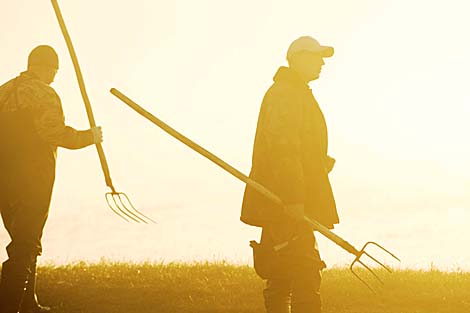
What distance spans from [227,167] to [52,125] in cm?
211

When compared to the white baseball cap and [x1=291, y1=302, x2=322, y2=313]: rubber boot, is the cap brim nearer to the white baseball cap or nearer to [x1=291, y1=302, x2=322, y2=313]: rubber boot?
the white baseball cap

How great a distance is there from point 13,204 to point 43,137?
2.55 ft

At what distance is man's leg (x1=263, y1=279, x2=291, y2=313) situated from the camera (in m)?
7.98

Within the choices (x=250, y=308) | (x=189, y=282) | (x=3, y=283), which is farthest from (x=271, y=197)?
(x=189, y=282)

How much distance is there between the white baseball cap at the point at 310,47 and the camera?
7980 mm

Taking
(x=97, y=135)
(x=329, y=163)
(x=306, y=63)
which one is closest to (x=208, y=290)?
(x=97, y=135)

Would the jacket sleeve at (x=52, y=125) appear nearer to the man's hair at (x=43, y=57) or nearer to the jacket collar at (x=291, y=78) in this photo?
the man's hair at (x=43, y=57)

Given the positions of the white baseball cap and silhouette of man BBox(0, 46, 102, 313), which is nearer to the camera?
the white baseball cap

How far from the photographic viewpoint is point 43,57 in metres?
9.75

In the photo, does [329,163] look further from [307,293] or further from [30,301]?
[30,301]

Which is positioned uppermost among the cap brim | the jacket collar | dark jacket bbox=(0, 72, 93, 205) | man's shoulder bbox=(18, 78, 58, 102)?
the cap brim

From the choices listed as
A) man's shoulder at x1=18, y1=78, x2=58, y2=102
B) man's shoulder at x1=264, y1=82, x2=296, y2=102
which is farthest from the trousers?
man's shoulder at x1=18, y1=78, x2=58, y2=102

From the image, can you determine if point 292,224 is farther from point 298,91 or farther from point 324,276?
point 324,276

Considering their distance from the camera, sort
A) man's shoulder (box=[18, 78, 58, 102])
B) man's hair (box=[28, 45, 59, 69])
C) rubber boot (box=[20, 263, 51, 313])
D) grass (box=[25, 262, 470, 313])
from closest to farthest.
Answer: man's shoulder (box=[18, 78, 58, 102]) < man's hair (box=[28, 45, 59, 69]) < rubber boot (box=[20, 263, 51, 313]) < grass (box=[25, 262, 470, 313])
